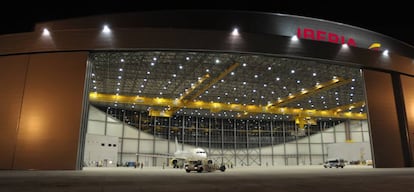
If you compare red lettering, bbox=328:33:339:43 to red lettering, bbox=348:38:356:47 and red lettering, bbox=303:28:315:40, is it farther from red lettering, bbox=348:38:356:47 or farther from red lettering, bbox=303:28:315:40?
red lettering, bbox=303:28:315:40

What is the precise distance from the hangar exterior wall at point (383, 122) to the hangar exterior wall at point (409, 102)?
1.55 meters

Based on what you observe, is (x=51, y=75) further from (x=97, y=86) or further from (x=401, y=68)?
(x=401, y=68)

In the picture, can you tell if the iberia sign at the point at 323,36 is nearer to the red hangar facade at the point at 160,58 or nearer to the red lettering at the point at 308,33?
the red lettering at the point at 308,33

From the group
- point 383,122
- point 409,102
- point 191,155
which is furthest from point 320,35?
point 191,155

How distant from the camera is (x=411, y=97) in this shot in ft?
112

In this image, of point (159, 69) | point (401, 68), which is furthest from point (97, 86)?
point (401, 68)

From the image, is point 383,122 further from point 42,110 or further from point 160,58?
point 42,110

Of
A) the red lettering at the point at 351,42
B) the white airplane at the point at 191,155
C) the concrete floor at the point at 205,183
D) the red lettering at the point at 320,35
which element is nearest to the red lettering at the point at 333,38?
the red lettering at the point at 320,35

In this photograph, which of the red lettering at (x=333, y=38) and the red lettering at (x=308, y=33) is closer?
the red lettering at (x=308, y=33)

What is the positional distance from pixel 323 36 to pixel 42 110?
28440 millimetres

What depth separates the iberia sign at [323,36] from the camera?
3073 centimetres

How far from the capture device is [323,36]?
31.7m

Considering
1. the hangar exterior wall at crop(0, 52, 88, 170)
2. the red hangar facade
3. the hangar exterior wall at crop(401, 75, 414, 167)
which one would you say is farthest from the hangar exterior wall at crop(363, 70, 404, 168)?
the hangar exterior wall at crop(0, 52, 88, 170)

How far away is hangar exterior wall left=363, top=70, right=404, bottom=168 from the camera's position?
30594 mm
